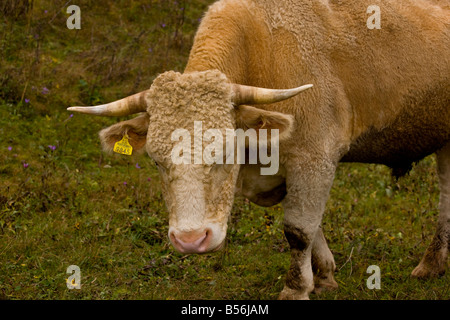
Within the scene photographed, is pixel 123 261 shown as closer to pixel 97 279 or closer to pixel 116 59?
pixel 97 279

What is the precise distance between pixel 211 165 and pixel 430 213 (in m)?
4.52

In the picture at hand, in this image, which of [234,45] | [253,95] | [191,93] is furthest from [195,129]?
[234,45]

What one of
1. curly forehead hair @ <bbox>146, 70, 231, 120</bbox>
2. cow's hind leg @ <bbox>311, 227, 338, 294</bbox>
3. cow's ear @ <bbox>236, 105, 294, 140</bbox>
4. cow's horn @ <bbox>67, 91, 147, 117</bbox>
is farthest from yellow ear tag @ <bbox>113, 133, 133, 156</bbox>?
cow's hind leg @ <bbox>311, 227, 338, 294</bbox>

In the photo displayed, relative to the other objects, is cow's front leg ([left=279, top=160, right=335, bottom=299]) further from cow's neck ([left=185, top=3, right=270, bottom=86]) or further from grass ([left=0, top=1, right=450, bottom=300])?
cow's neck ([left=185, top=3, right=270, bottom=86])

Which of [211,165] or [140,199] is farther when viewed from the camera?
[140,199]

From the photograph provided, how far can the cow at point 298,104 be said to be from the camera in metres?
4.57

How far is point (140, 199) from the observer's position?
766cm

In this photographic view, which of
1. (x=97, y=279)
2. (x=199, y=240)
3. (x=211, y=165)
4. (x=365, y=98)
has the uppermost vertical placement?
(x=365, y=98)

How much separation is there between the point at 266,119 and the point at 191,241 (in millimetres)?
1169

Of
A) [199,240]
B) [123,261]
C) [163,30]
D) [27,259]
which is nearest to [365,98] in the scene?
[199,240]

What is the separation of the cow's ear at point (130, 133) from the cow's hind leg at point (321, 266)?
2.11m

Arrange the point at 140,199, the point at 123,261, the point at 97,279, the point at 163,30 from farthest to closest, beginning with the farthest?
1. the point at 163,30
2. the point at 140,199
3. the point at 123,261
4. the point at 97,279

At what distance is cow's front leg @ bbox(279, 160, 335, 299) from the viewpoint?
17.7ft

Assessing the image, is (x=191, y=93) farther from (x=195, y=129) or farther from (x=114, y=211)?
(x=114, y=211)
